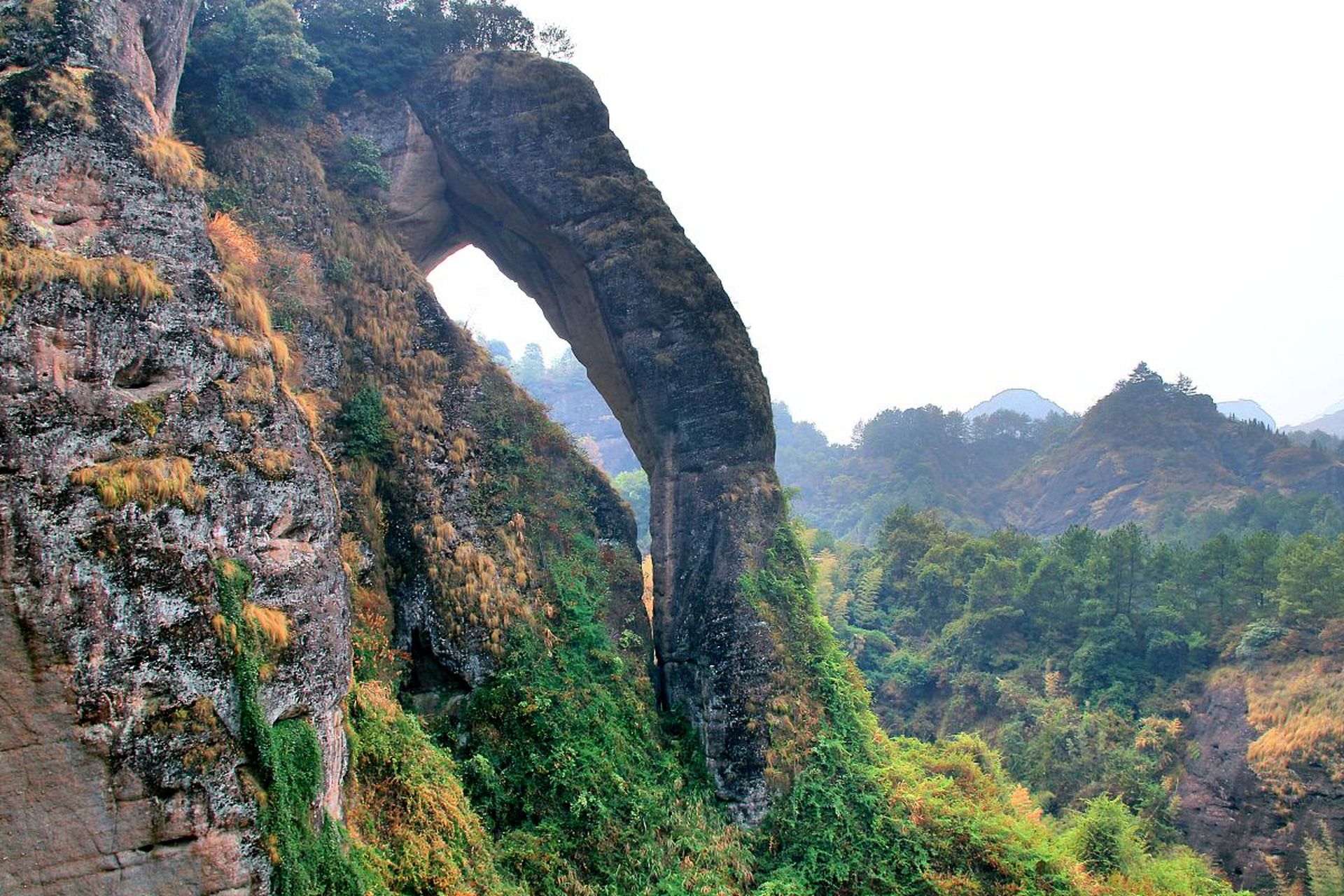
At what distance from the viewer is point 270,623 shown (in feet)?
24.9

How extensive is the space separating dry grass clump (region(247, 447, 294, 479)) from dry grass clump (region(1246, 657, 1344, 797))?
2371 cm

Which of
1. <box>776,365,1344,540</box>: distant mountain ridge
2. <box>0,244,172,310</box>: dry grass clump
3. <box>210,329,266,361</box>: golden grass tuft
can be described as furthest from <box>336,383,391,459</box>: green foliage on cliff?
<box>776,365,1344,540</box>: distant mountain ridge

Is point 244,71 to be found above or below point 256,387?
above

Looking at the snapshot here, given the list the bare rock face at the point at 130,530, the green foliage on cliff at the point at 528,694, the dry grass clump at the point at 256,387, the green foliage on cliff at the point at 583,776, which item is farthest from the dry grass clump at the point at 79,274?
the green foliage on cliff at the point at 583,776

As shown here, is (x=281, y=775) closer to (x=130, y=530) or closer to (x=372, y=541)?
(x=130, y=530)

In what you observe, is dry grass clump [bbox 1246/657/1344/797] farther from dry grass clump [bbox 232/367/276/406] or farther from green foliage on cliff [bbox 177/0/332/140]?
green foliage on cliff [bbox 177/0/332/140]

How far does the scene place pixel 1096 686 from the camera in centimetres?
2780

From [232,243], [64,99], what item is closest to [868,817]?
[232,243]

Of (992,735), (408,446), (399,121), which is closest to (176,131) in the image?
(399,121)

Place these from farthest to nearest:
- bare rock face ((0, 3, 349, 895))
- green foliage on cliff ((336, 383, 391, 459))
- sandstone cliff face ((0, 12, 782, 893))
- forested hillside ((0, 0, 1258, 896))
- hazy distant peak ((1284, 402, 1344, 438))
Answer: hazy distant peak ((1284, 402, 1344, 438)) → green foliage on cliff ((336, 383, 391, 459)) → forested hillside ((0, 0, 1258, 896)) → sandstone cliff face ((0, 12, 782, 893)) → bare rock face ((0, 3, 349, 895))

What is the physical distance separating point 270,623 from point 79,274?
3.59 metres

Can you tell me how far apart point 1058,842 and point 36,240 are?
16542mm

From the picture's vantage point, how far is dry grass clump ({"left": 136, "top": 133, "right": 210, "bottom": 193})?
850 centimetres

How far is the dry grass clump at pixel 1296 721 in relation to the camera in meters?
19.9
